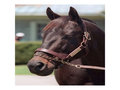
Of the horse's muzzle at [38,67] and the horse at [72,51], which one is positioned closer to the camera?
the horse's muzzle at [38,67]

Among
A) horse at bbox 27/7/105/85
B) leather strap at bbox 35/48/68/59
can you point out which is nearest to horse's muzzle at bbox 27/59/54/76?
horse at bbox 27/7/105/85

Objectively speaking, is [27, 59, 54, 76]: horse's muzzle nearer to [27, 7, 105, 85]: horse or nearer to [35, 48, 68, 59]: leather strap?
[27, 7, 105, 85]: horse

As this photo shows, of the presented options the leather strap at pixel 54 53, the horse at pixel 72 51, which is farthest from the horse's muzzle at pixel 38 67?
the leather strap at pixel 54 53

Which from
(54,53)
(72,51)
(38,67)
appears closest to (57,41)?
(54,53)

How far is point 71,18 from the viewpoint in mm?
3170

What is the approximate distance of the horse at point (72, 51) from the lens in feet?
9.54

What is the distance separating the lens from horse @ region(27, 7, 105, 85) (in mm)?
2908

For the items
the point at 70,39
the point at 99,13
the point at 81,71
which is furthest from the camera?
the point at 99,13

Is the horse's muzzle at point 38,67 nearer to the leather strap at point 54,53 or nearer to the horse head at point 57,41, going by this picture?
the horse head at point 57,41

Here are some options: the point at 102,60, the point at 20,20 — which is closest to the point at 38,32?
the point at 20,20

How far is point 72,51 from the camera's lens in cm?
310
